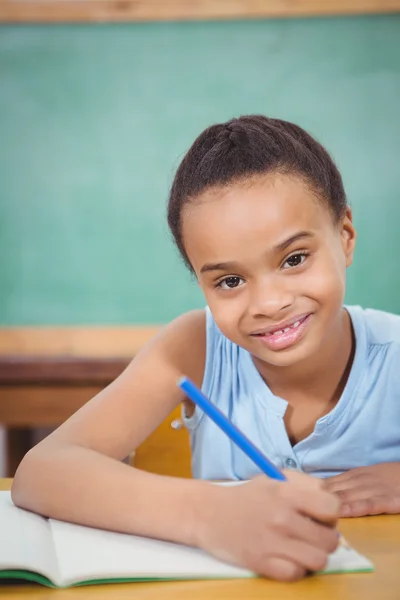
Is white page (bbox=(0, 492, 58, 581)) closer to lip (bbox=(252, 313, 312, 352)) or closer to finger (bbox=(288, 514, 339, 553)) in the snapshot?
finger (bbox=(288, 514, 339, 553))

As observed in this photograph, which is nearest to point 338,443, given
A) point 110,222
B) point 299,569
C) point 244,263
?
point 244,263

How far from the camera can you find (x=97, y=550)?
653 millimetres

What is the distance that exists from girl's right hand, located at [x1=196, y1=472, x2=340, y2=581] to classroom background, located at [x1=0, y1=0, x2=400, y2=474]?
143 cm

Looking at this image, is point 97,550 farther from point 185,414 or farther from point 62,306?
point 62,306

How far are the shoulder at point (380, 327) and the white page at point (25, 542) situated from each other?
0.56m

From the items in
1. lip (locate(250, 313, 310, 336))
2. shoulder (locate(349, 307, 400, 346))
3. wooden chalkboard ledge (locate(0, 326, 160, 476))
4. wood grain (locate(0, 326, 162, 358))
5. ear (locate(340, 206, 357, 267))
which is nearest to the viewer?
lip (locate(250, 313, 310, 336))

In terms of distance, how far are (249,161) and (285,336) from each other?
0.21m

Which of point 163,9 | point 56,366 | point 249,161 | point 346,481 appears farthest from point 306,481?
point 163,9

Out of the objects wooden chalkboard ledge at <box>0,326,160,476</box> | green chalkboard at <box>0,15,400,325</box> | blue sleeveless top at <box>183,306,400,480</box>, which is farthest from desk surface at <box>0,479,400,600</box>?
green chalkboard at <box>0,15,400,325</box>

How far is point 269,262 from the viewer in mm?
849

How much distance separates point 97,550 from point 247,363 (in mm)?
507

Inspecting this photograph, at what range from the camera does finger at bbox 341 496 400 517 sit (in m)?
0.79

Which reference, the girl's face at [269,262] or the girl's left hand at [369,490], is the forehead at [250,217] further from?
the girl's left hand at [369,490]

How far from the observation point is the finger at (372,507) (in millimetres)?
794
